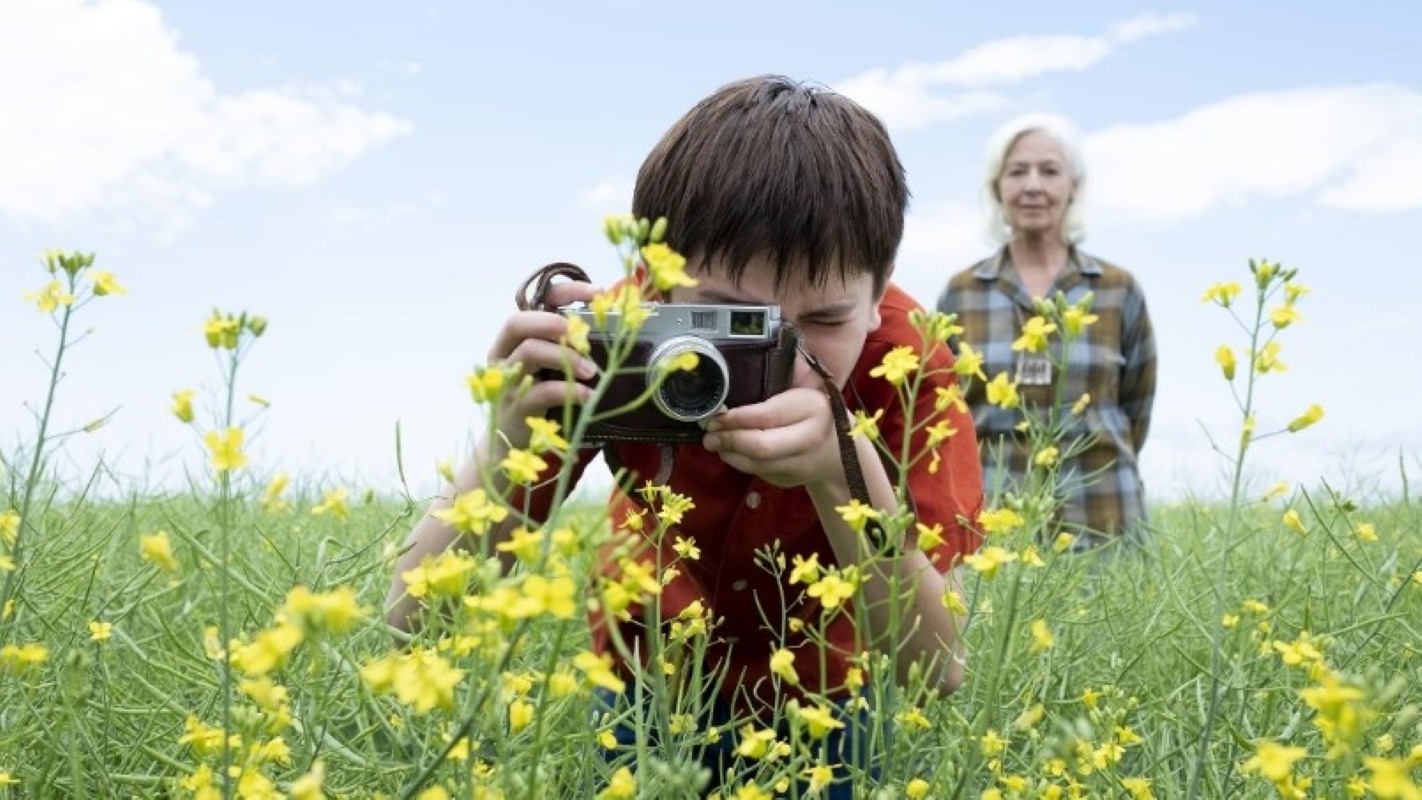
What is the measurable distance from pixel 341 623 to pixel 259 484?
2477mm

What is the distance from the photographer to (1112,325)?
4211 millimetres

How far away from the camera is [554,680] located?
2.86 feet

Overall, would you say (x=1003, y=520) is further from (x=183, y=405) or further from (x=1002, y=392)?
(x=183, y=405)

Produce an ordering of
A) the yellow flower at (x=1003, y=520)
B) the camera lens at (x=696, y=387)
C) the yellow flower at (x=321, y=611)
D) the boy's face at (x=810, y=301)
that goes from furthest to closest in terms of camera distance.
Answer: the boy's face at (x=810, y=301) < the camera lens at (x=696, y=387) < the yellow flower at (x=1003, y=520) < the yellow flower at (x=321, y=611)

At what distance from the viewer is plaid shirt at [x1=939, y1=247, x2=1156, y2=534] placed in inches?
162

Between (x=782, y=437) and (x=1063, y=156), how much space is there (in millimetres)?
3377

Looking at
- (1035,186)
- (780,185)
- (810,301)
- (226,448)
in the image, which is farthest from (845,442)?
(1035,186)

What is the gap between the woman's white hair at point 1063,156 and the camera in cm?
446

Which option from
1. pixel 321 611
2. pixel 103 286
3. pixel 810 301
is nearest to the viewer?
pixel 321 611

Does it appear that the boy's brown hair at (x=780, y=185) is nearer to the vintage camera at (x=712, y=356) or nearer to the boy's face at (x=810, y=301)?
the boy's face at (x=810, y=301)

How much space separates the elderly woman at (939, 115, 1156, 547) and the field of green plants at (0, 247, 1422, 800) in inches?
62.5

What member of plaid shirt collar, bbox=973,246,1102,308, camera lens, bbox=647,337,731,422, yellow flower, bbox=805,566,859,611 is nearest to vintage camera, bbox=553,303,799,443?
camera lens, bbox=647,337,731,422

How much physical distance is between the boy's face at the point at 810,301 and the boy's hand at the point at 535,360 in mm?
179

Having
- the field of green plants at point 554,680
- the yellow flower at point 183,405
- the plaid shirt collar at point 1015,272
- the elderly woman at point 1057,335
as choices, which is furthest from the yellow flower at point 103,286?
the plaid shirt collar at point 1015,272
